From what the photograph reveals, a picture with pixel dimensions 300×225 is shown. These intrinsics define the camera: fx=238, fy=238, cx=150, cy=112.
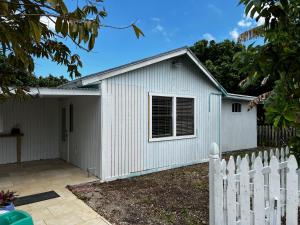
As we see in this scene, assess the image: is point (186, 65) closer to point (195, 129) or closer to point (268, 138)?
point (195, 129)

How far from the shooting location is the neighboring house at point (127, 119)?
677cm

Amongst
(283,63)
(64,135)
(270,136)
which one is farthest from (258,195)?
(270,136)

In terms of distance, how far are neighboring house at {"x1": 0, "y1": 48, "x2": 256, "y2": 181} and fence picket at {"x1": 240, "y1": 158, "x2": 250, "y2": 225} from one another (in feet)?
13.8

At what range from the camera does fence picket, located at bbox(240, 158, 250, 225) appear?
3221mm

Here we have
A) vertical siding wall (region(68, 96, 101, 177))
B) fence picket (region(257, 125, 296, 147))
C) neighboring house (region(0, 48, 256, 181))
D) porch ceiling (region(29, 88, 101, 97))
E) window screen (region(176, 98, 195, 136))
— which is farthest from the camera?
fence picket (region(257, 125, 296, 147))

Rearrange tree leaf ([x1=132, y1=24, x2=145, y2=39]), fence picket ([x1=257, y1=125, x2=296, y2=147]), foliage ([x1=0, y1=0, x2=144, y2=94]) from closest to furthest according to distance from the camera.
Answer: foliage ([x1=0, y1=0, x2=144, y2=94])
tree leaf ([x1=132, y1=24, x2=145, y2=39])
fence picket ([x1=257, y1=125, x2=296, y2=147])

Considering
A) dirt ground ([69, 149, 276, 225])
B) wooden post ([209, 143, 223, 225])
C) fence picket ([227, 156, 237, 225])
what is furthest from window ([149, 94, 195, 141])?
fence picket ([227, 156, 237, 225])

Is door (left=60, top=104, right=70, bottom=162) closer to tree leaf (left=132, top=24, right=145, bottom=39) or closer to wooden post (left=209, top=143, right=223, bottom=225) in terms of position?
wooden post (left=209, top=143, right=223, bottom=225)

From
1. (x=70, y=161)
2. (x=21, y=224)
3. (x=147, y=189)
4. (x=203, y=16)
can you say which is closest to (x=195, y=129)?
(x=147, y=189)

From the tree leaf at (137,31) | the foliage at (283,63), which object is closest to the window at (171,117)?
the foliage at (283,63)

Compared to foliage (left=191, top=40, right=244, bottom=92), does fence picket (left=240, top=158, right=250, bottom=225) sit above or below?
below

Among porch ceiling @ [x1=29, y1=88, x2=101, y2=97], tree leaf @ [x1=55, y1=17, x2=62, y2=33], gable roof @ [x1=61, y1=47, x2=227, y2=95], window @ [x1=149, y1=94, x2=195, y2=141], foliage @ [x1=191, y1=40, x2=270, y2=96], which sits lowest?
window @ [x1=149, y1=94, x2=195, y2=141]

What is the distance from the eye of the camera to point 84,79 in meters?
6.38

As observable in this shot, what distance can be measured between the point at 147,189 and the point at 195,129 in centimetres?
375
